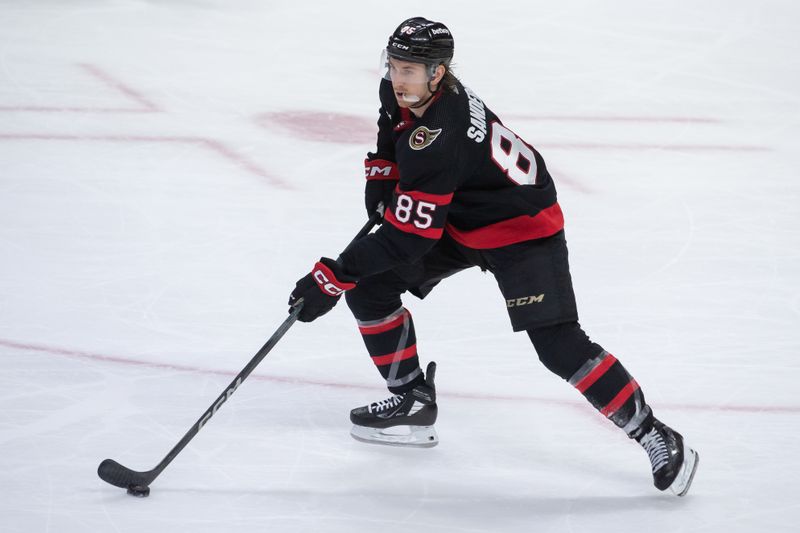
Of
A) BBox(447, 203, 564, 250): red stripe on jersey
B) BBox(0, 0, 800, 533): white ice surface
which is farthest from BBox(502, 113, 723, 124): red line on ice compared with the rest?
BBox(447, 203, 564, 250): red stripe on jersey

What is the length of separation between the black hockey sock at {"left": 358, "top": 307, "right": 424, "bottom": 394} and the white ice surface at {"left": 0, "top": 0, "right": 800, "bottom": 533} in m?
0.16

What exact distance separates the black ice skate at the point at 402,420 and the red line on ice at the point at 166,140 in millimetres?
2167

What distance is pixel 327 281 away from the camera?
2.71 metres

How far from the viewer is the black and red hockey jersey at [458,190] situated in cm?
264

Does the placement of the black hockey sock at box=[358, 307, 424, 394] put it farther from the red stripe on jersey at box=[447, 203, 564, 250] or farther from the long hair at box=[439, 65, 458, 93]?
the long hair at box=[439, 65, 458, 93]

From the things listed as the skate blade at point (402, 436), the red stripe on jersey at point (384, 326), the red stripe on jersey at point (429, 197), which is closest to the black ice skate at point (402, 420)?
the skate blade at point (402, 436)

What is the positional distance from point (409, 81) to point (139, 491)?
40.9 inches

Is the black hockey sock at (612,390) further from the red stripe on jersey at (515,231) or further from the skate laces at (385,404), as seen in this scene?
the skate laces at (385,404)

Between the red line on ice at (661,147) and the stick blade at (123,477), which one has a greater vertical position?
the stick blade at (123,477)

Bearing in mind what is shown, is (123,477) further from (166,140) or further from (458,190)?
(166,140)

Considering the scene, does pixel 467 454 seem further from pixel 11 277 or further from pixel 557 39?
pixel 557 39

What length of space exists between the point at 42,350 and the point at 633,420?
1.61 m

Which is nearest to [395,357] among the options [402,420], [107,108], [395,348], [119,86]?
[395,348]

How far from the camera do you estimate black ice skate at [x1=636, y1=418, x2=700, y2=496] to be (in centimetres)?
276
